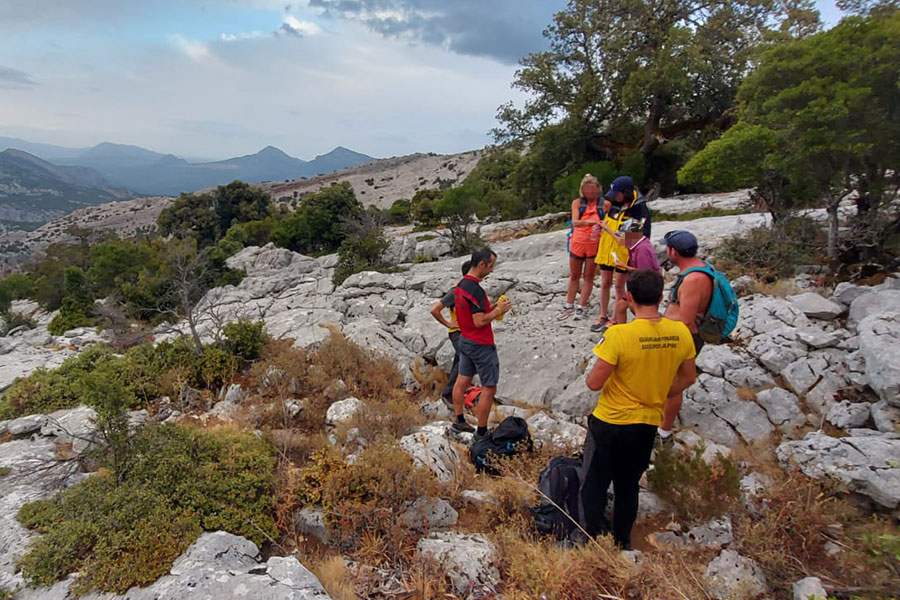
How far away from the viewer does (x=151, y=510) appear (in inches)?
136

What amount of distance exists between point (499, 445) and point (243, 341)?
4.93m

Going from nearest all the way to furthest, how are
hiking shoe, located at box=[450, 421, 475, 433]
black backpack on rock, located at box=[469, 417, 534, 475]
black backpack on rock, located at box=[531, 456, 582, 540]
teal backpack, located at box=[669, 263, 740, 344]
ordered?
1. black backpack on rock, located at box=[531, 456, 582, 540]
2. teal backpack, located at box=[669, 263, 740, 344]
3. black backpack on rock, located at box=[469, 417, 534, 475]
4. hiking shoe, located at box=[450, 421, 475, 433]

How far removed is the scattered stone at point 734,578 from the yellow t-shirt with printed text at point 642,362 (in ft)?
3.45

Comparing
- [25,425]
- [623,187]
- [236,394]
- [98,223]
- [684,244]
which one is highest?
[623,187]

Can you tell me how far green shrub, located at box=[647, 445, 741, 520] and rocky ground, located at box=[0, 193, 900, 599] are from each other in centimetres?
14

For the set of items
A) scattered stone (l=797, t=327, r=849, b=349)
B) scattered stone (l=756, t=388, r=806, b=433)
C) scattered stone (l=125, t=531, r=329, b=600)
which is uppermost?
scattered stone (l=797, t=327, r=849, b=349)

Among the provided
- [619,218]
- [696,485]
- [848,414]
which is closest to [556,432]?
[696,485]

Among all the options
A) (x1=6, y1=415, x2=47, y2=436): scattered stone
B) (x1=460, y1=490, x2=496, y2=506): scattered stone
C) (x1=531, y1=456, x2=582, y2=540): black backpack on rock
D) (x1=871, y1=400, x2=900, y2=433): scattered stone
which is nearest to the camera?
(x1=531, y1=456, x2=582, y2=540): black backpack on rock

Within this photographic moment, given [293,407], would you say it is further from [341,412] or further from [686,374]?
[686,374]

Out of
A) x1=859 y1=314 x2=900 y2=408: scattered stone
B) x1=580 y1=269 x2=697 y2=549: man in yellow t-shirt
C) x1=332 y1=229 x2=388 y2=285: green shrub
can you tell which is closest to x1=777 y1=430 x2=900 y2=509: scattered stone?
x1=859 y1=314 x2=900 y2=408: scattered stone

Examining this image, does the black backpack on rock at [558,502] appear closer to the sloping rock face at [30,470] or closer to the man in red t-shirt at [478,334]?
the man in red t-shirt at [478,334]

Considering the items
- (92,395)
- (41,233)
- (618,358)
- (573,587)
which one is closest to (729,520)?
(573,587)

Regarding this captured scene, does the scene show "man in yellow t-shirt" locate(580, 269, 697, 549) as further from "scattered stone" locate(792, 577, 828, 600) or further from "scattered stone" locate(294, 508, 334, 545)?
"scattered stone" locate(294, 508, 334, 545)

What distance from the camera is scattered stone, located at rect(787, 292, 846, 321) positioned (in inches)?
216
